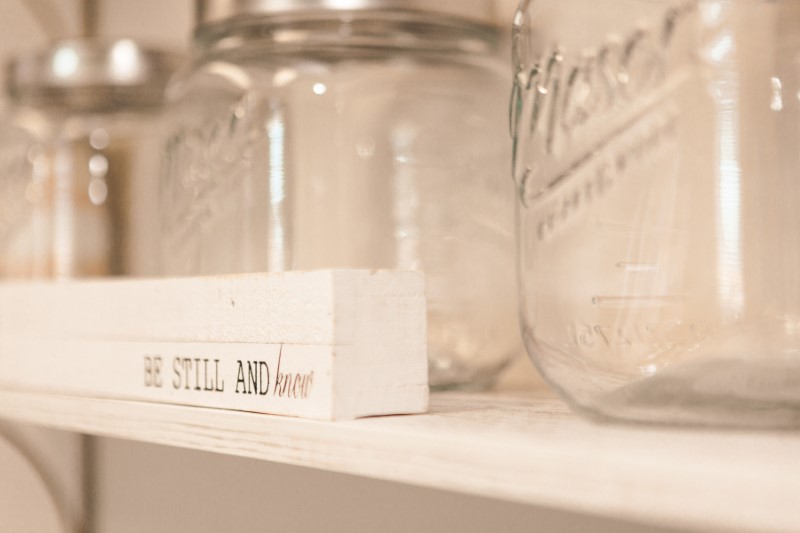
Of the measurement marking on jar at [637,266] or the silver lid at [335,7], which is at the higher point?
the silver lid at [335,7]

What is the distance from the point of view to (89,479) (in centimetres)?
82

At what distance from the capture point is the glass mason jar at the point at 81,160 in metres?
0.70

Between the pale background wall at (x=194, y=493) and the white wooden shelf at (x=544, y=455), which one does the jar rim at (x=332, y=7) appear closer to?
the pale background wall at (x=194, y=493)

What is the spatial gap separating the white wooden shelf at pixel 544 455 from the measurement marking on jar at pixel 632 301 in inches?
1.5

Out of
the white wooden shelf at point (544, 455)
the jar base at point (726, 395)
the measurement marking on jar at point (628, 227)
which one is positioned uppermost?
the measurement marking on jar at point (628, 227)

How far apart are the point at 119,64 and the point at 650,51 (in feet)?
1.49

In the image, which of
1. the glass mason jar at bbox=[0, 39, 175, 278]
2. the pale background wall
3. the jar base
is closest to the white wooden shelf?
the jar base

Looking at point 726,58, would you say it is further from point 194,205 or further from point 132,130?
point 132,130

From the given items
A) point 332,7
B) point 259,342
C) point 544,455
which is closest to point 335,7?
point 332,7

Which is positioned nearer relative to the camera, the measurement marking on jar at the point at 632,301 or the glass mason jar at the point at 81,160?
the measurement marking on jar at the point at 632,301

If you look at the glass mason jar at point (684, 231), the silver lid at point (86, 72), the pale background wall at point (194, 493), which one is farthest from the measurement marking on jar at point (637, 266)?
the silver lid at point (86, 72)

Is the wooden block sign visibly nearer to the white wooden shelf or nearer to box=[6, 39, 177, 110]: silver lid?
the white wooden shelf

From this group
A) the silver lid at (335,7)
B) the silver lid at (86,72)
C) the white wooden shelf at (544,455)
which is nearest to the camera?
the white wooden shelf at (544,455)

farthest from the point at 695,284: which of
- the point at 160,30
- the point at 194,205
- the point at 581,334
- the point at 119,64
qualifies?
the point at 160,30
